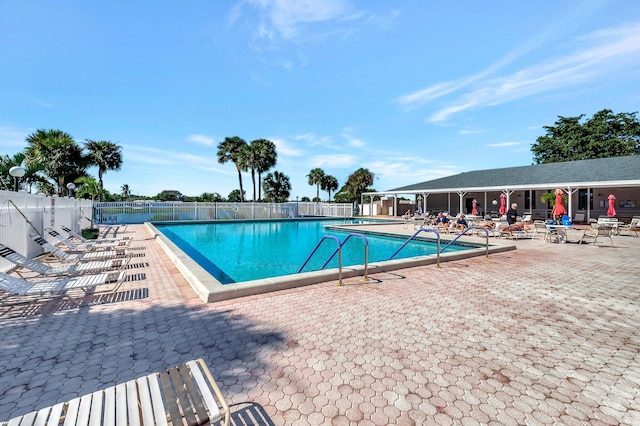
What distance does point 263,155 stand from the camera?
3381 centimetres

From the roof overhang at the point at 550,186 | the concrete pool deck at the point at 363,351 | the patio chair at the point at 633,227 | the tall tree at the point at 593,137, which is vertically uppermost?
the tall tree at the point at 593,137

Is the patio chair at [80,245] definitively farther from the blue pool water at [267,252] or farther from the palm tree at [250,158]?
the palm tree at [250,158]

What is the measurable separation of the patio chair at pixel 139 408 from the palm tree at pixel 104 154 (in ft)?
111

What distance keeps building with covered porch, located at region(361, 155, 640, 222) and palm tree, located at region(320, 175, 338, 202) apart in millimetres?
23507

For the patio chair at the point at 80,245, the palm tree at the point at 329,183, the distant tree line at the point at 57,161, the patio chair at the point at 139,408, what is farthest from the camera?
the palm tree at the point at 329,183

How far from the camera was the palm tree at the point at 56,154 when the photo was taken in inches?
829

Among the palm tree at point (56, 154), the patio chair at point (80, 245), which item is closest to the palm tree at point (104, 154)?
the palm tree at point (56, 154)

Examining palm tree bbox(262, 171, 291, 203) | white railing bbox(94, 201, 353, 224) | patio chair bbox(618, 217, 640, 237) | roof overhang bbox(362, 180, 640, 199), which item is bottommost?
patio chair bbox(618, 217, 640, 237)

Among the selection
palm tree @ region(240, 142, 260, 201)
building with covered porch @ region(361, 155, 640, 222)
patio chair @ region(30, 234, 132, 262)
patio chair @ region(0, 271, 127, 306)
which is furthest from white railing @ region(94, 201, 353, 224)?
patio chair @ region(0, 271, 127, 306)

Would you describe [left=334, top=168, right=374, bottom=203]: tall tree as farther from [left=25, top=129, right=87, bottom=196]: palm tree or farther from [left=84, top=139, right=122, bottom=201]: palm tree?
[left=25, top=129, right=87, bottom=196]: palm tree

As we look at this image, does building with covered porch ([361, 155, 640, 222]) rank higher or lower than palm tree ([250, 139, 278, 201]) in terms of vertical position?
lower

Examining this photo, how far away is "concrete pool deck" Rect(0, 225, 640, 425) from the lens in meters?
2.19

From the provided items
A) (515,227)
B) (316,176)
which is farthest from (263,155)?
(515,227)

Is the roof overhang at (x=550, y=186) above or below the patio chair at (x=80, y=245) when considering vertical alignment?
above
